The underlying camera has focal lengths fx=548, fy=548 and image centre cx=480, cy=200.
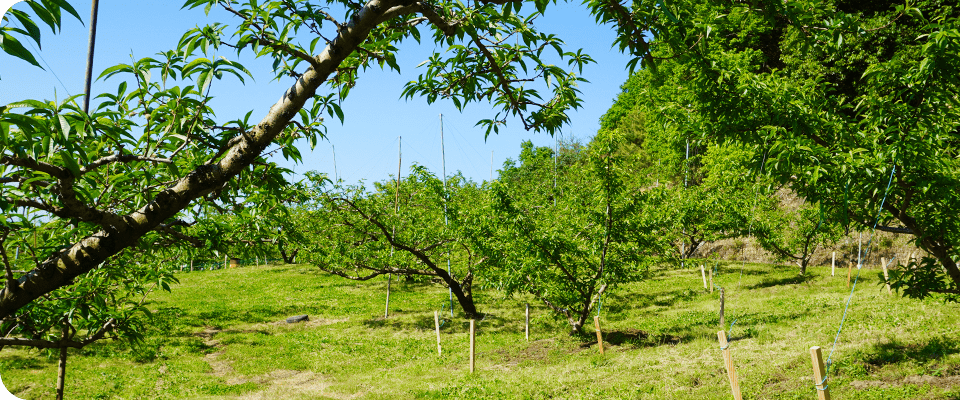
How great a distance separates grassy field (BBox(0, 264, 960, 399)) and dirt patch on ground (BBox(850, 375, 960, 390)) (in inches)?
1.2

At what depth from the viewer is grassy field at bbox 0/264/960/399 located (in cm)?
789

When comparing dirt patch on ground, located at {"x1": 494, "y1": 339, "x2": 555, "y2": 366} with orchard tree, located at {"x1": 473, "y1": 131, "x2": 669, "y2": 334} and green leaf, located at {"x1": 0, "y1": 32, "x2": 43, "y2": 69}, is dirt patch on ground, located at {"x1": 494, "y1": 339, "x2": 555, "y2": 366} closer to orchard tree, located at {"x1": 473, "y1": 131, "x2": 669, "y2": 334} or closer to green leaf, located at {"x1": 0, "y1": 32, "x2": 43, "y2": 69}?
orchard tree, located at {"x1": 473, "y1": 131, "x2": 669, "y2": 334}

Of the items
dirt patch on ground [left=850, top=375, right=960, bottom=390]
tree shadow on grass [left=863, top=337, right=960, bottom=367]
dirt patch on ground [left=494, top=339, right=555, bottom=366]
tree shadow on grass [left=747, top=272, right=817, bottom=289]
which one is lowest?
dirt patch on ground [left=494, top=339, right=555, bottom=366]

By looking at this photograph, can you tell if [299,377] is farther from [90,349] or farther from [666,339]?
[666,339]

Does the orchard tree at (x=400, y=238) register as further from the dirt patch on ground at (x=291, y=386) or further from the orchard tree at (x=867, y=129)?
the orchard tree at (x=867, y=129)

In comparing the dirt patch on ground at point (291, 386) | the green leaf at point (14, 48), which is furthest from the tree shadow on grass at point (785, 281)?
the green leaf at point (14, 48)

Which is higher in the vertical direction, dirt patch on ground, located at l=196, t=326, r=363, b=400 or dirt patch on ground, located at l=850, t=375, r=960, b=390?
dirt patch on ground, located at l=850, t=375, r=960, b=390

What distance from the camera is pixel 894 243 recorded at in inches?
786

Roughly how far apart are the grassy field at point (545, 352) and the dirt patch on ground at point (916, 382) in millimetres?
29

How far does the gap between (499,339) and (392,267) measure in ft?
16.0

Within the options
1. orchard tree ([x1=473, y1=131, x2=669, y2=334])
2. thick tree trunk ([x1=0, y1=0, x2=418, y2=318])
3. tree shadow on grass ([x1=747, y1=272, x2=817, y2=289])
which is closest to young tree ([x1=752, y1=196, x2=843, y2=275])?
tree shadow on grass ([x1=747, y1=272, x2=817, y2=289])

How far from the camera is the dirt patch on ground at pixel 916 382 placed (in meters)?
6.35

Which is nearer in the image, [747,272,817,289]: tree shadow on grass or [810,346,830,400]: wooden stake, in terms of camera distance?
[810,346,830,400]: wooden stake

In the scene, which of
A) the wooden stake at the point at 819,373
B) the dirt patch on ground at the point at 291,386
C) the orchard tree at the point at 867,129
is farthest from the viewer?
the dirt patch on ground at the point at 291,386
